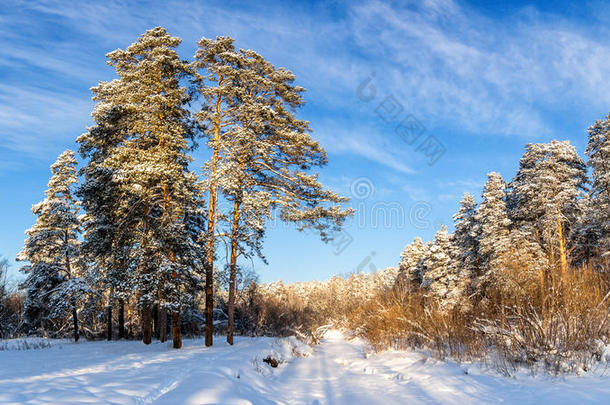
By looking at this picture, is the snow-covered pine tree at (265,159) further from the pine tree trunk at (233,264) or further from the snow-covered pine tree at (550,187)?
the snow-covered pine tree at (550,187)

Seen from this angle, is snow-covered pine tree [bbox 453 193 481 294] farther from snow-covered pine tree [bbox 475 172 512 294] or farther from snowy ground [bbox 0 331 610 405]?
snowy ground [bbox 0 331 610 405]

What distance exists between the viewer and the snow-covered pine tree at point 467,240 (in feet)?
98.9

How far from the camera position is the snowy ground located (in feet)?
20.4

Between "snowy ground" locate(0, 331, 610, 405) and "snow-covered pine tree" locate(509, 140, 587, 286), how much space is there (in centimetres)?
1912

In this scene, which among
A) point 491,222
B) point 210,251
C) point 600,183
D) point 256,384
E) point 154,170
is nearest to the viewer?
point 256,384

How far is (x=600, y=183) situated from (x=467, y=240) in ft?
35.1

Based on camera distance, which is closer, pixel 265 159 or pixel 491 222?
pixel 265 159

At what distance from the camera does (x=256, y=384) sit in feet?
31.5

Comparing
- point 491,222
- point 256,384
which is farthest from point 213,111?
point 491,222

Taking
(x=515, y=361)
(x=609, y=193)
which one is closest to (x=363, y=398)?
(x=515, y=361)

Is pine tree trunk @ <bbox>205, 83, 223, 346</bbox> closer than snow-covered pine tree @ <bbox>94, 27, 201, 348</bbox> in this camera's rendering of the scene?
No

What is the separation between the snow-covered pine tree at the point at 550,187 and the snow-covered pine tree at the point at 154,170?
22.7m

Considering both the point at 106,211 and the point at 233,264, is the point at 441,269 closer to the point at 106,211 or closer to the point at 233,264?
the point at 233,264

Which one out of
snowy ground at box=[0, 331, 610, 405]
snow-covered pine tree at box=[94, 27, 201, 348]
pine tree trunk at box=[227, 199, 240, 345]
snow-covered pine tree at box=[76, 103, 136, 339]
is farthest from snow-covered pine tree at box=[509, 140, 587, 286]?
snow-covered pine tree at box=[76, 103, 136, 339]
